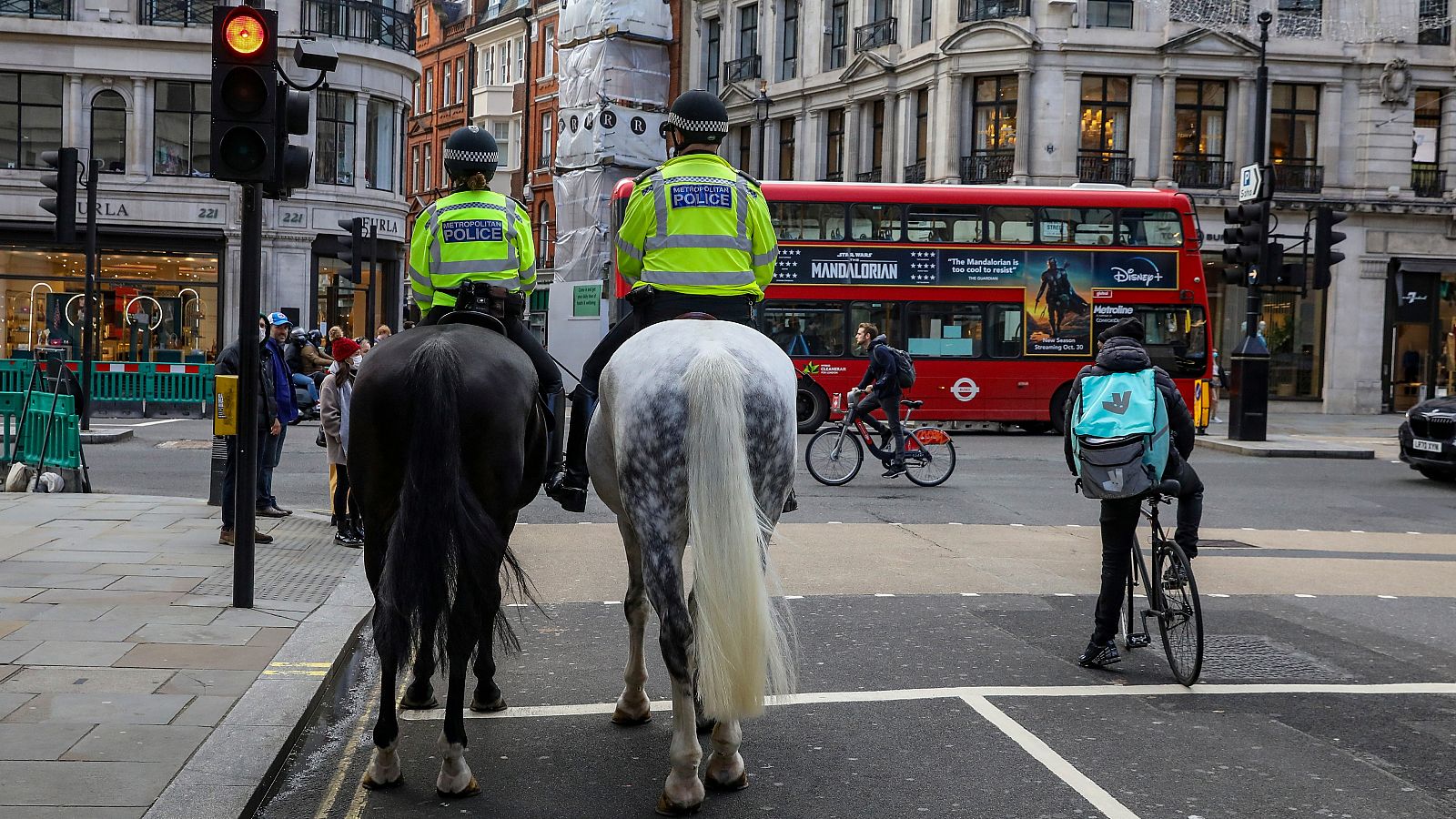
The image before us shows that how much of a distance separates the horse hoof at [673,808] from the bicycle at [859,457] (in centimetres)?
1200

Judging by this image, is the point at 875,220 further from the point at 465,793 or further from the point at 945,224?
the point at 465,793

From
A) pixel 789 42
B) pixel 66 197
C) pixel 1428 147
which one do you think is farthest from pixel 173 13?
pixel 1428 147

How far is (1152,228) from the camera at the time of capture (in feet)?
86.0

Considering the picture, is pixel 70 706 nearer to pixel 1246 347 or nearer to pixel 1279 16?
Answer: pixel 1246 347

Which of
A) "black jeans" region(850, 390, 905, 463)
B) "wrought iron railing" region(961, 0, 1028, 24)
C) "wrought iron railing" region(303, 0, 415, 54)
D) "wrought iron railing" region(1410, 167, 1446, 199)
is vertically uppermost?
"wrought iron railing" region(961, 0, 1028, 24)

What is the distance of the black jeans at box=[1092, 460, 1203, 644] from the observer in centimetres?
702

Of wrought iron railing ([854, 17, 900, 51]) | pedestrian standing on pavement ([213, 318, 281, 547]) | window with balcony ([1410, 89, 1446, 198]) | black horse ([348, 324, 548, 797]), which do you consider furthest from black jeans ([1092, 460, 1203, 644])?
wrought iron railing ([854, 17, 900, 51])

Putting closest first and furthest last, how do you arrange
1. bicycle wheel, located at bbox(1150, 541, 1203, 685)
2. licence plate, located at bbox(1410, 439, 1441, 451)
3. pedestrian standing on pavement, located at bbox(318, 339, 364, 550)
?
bicycle wheel, located at bbox(1150, 541, 1203, 685)
pedestrian standing on pavement, located at bbox(318, 339, 364, 550)
licence plate, located at bbox(1410, 439, 1441, 451)

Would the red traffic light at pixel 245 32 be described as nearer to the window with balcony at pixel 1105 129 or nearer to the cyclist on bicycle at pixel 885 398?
the cyclist on bicycle at pixel 885 398

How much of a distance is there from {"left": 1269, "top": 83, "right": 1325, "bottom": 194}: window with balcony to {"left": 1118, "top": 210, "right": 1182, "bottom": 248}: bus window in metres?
13.2

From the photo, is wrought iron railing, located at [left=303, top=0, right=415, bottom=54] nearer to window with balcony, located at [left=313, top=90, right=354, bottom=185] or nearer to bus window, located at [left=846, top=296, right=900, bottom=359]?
window with balcony, located at [left=313, top=90, right=354, bottom=185]

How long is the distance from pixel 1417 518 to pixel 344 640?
11.8 meters

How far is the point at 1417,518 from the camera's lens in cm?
1455

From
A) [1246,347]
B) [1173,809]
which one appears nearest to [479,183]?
[1173,809]
